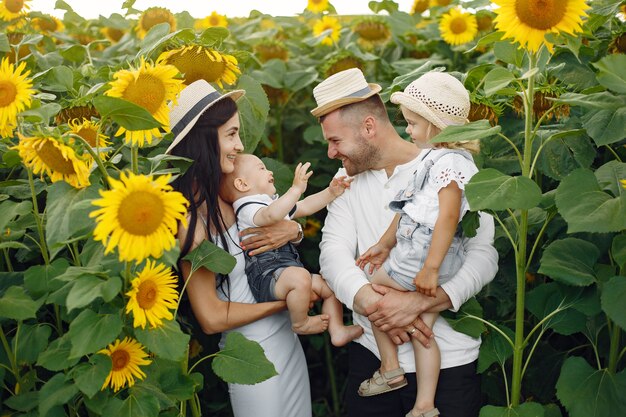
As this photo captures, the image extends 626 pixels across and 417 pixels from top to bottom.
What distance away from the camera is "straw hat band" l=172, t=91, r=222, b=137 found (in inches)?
104

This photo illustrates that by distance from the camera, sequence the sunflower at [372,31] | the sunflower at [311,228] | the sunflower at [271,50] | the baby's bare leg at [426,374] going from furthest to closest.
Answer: the sunflower at [372,31]
the sunflower at [271,50]
the sunflower at [311,228]
the baby's bare leg at [426,374]

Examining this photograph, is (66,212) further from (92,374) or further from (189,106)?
(189,106)

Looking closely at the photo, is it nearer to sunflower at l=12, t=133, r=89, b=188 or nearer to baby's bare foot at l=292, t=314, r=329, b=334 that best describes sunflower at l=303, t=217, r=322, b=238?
baby's bare foot at l=292, t=314, r=329, b=334

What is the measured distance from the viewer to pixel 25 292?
7.74ft

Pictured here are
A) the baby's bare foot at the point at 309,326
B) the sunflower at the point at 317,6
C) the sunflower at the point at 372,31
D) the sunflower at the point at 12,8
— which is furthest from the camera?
the sunflower at the point at 317,6

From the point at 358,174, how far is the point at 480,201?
842 millimetres

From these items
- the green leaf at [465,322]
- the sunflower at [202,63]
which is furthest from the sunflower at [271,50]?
the green leaf at [465,322]

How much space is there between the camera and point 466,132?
7.39ft

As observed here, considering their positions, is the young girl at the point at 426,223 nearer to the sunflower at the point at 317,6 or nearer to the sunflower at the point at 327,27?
the sunflower at the point at 327,27

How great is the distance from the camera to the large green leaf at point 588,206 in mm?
2135

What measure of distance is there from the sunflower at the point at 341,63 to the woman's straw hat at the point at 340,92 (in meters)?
1.00

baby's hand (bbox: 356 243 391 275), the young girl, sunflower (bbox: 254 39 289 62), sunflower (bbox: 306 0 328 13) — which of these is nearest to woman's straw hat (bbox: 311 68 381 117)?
the young girl

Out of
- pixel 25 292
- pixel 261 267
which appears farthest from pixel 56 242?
pixel 261 267

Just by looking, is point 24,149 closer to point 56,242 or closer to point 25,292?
point 56,242
